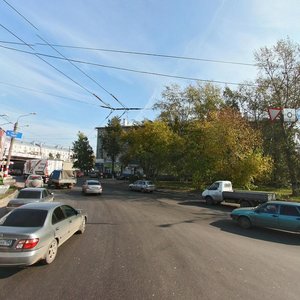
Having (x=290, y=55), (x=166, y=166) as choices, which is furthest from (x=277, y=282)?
(x=166, y=166)

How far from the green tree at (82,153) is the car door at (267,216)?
7428 cm

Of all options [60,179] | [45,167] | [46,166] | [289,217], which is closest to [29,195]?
[289,217]

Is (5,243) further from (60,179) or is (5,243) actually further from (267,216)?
(60,179)

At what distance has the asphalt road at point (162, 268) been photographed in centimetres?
650

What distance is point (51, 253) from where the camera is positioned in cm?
838

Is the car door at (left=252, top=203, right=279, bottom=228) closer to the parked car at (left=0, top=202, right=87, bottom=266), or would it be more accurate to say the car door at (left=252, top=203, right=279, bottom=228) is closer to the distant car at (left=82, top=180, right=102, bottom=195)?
the parked car at (left=0, top=202, right=87, bottom=266)

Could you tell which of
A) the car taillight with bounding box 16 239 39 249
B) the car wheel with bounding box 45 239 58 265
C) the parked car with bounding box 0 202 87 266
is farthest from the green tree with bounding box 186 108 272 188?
the car taillight with bounding box 16 239 39 249

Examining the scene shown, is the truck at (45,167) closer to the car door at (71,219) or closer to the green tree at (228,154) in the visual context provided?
the green tree at (228,154)

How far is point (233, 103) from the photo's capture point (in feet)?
157

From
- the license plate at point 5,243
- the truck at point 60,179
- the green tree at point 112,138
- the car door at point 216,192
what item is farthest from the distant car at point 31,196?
the green tree at point 112,138

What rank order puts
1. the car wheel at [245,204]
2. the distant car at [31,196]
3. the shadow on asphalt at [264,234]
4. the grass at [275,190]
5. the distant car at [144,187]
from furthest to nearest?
the distant car at [144,187]
the grass at [275,190]
the car wheel at [245,204]
the distant car at [31,196]
the shadow on asphalt at [264,234]

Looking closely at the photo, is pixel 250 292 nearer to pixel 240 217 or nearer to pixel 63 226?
pixel 63 226

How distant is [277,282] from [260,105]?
1491 inches

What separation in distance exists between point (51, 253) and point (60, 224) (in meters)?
1.11
